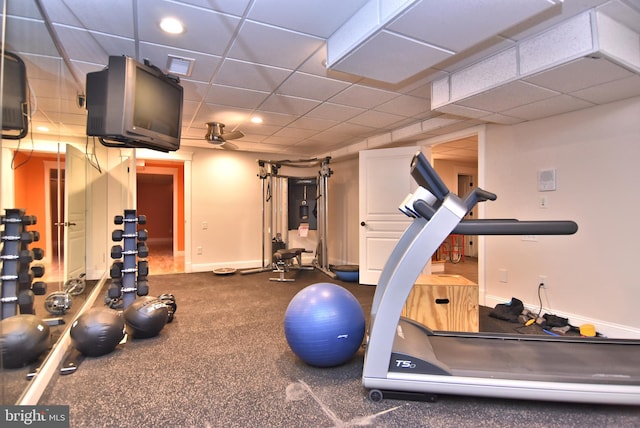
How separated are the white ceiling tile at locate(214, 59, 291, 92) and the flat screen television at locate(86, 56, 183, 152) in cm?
49

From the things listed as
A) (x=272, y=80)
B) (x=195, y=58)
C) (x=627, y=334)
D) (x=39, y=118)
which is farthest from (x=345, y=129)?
(x=627, y=334)

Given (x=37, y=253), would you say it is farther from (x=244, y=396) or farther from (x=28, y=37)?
(x=244, y=396)

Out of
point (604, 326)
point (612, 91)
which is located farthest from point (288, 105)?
point (604, 326)

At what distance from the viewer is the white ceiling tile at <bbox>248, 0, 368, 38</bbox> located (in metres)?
1.86

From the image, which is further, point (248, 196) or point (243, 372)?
point (248, 196)

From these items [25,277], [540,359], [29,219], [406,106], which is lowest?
[540,359]

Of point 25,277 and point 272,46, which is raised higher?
point 272,46

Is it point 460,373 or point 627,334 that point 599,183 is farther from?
point 460,373

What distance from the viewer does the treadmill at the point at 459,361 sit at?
1645 millimetres

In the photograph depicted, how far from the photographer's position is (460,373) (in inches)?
69.0

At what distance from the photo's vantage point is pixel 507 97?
8.76 feet

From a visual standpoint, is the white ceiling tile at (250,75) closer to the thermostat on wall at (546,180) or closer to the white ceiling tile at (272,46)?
the white ceiling tile at (272,46)

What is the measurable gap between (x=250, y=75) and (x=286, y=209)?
3453 millimetres

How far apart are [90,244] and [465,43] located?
202 inches
